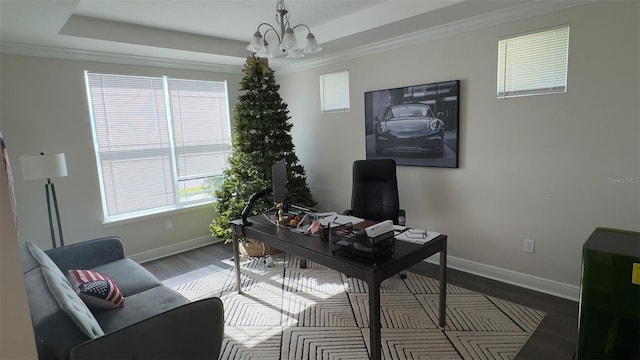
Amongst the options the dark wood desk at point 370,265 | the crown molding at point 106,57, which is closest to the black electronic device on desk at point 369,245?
the dark wood desk at point 370,265

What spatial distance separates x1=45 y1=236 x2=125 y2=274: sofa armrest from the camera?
266cm

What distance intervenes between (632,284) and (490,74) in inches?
79.2

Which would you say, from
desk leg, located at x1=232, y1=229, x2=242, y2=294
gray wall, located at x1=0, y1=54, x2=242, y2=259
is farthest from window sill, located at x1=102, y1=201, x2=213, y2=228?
desk leg, located at x1=232, y1=229, x2=242, y2=294

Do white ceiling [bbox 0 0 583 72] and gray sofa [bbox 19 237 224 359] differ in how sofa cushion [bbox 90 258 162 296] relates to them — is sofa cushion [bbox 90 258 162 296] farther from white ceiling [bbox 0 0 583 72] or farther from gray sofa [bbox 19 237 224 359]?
white ceiling [bbox 0 0 583 72]

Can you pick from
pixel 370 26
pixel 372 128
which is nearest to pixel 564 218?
pixel 372 128

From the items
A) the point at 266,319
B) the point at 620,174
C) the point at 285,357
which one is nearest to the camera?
the point at 285,357

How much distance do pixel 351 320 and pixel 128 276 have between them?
1756mm

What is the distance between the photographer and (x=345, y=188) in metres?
4.48

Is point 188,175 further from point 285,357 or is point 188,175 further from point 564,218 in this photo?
point 564,218

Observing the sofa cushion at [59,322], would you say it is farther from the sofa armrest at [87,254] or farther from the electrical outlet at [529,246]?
the electrical outlet at [529,246]

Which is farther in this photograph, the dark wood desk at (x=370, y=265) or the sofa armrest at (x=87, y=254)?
the sofa armrest at (x=87, y=254)

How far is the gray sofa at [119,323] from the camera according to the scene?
1460 mm

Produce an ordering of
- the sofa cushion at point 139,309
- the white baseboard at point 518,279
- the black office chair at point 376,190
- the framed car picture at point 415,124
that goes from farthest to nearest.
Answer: the black office chair at point 376,190, the framed car picture at point 415,124, the white baseboard at point 518,279, the sofa cushion at point 139,309

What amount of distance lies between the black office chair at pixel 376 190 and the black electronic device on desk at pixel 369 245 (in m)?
1.28
